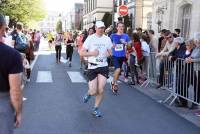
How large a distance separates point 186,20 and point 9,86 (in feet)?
75.8

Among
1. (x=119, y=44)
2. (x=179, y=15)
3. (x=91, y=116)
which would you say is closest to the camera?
(x=91, y=116)

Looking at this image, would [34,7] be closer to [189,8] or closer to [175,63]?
[189,8]

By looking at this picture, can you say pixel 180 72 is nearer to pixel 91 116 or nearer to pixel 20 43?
pixel 91 116

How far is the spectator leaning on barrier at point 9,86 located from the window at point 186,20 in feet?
73.0

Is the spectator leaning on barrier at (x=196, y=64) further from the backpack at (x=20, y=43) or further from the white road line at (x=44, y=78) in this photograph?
the white road line at (x=44, y=78)

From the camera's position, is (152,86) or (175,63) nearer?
(175,63)

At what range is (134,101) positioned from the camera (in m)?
9.66

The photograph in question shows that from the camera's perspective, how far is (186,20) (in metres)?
25.5

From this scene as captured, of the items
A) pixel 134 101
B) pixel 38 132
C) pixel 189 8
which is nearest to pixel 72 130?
pixel 38 132

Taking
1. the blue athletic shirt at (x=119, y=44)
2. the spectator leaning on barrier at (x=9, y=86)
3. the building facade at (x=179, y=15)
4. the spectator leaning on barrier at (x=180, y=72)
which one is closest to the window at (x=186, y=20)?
A: the building facade at (x=179, y=15)

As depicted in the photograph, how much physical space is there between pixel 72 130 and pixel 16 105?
3.08 meters

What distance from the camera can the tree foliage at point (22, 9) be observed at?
4456 centimetres

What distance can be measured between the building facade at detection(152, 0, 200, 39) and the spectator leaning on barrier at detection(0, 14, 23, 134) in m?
19.6

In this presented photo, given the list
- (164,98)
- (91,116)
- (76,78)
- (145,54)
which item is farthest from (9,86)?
(76,78)
